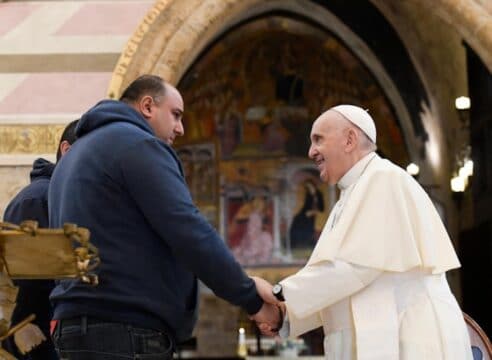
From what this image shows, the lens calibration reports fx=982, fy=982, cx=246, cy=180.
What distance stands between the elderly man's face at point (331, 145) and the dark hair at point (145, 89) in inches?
30.3

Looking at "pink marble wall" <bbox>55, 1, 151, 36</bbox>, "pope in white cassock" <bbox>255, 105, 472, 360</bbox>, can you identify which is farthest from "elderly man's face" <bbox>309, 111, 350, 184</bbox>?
"pink marble wall" <bbox>55, 1, 151, 36</bbox>

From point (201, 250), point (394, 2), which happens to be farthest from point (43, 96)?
point (394, 2)

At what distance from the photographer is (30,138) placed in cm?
727

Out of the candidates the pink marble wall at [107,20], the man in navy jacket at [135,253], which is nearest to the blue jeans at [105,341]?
the man in navy jacket at [135,253]

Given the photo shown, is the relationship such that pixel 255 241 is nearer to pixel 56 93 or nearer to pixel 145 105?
pixel 56 93

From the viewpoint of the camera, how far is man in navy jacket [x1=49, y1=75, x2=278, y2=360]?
3049 mm

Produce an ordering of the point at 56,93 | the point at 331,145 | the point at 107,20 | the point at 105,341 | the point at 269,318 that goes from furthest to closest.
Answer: the point at 107,20 < the point at 56,93 < the point at 331,145 < the point at 269,318 < the point at 105,341

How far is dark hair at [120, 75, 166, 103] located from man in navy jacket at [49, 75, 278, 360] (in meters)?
0.21

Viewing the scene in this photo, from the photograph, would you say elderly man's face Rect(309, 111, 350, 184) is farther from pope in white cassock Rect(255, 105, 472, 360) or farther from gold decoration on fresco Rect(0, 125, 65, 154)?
gold decoration on fresco Rect(0, 125, 65, 154)

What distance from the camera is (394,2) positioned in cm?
1202

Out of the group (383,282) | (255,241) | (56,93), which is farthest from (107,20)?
(255,241)

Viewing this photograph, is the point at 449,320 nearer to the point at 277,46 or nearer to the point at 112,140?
the point at 112,140

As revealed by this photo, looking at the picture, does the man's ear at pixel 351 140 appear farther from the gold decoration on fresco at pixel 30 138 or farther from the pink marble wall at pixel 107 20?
the pink marble wall at pixel 107 20

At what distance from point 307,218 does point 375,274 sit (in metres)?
12.0
